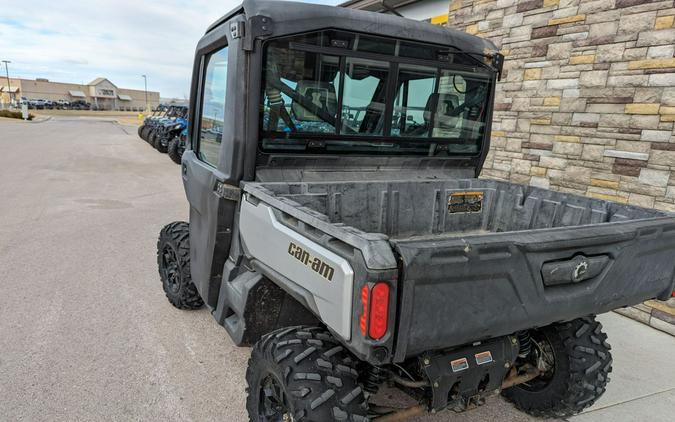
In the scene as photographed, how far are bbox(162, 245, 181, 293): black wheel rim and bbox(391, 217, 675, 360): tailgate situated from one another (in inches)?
116

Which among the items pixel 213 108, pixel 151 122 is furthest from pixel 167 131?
pixel 213 108

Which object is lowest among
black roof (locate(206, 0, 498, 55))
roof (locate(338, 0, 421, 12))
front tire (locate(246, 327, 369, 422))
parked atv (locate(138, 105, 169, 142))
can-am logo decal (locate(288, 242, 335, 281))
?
front tire (locate(246, 327, 369, 422))

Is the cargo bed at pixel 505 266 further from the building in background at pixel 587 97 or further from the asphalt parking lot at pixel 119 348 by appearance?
the building in background at pixel 587 97

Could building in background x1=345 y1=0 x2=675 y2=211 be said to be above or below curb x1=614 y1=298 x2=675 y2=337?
above

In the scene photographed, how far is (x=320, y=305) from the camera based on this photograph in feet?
6.25


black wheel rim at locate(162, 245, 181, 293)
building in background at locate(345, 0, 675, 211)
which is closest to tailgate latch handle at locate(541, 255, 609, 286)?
building in background at locate(345, 0, 675, 211)

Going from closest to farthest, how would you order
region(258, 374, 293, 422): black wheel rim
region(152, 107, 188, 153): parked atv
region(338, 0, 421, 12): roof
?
region(258, 374, 293, 422): black wheel rim
region(338, 0, 421, 12): roof
region(152, 107, 188, 153): parked atv

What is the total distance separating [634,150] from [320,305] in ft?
13.3

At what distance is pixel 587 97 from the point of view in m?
4.84

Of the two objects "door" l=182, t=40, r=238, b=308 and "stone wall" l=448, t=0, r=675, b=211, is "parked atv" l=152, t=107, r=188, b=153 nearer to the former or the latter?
"stone wall" l=448, t=0, r=675, b=211

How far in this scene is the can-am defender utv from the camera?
1.75 metres

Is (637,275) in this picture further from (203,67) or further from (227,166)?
(203,67)

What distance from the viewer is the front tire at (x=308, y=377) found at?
1.92 meters

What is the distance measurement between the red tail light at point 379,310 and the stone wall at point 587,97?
388 cm
